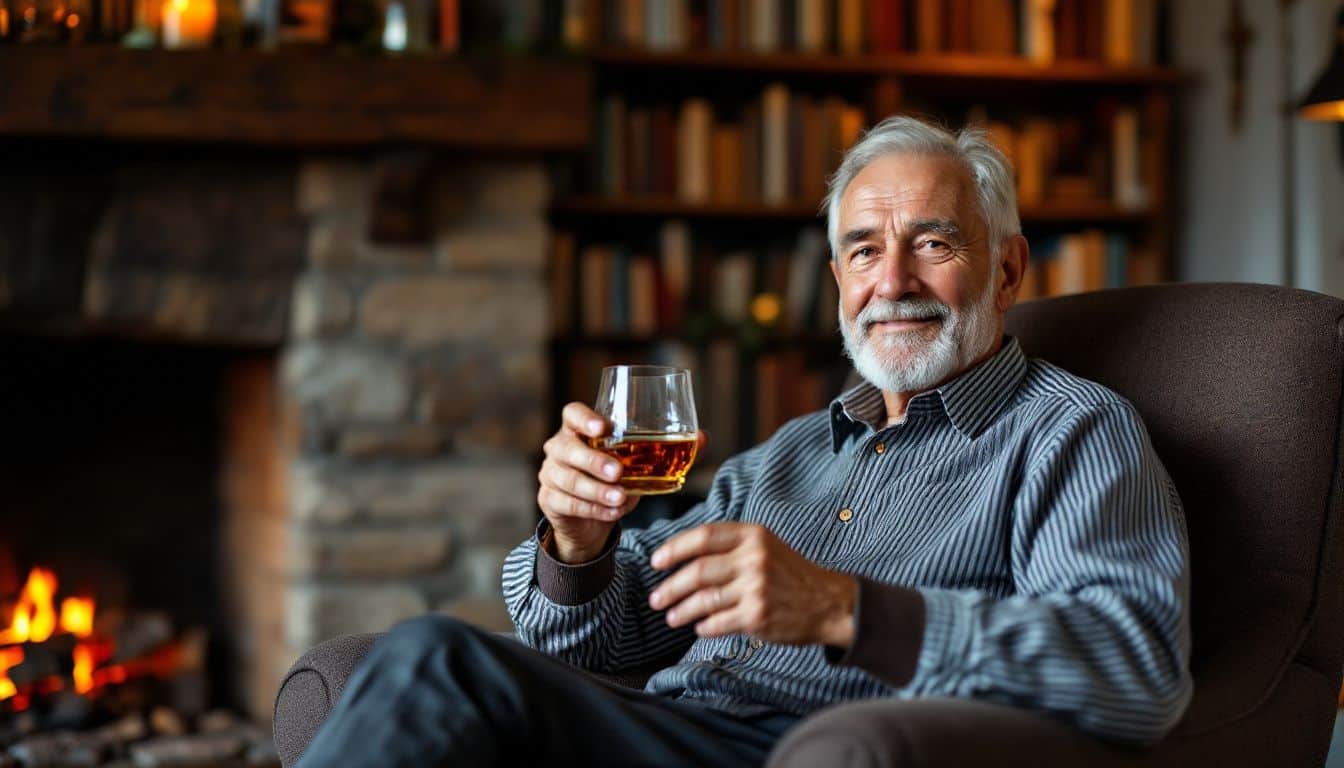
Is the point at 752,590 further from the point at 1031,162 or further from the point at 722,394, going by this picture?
the point at 1031,162

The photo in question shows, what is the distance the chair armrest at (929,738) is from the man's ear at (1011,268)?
0.70m

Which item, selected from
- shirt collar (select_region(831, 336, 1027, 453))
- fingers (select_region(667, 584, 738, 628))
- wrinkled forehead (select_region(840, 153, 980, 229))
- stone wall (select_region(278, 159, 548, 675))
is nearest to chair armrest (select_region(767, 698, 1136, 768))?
fingers (select_region(667, 584, 738, 628))

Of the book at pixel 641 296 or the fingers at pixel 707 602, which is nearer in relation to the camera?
the fingers at pixel 707 602

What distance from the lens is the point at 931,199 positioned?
1647 millimetres

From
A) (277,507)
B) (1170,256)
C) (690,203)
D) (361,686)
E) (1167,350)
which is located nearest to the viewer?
(361,686)

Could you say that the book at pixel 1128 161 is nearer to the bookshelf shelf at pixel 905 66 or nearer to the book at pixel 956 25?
the bookshelf shelf at pixel 905 66

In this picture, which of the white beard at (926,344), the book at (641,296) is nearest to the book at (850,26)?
the book at (641,296)

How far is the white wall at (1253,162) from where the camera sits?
9.91ft

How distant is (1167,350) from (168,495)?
250 cm

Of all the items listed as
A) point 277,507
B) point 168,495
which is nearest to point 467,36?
point 277,507

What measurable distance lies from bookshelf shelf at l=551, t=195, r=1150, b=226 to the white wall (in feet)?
0.60

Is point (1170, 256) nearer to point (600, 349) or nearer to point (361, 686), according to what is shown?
point (600, 349)

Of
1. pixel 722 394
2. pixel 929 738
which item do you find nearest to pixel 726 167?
pixel 722 394

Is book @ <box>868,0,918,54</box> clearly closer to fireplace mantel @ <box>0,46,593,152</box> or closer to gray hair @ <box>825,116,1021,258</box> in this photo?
fireplace mantel @ <box>0,46,593,152</box>
